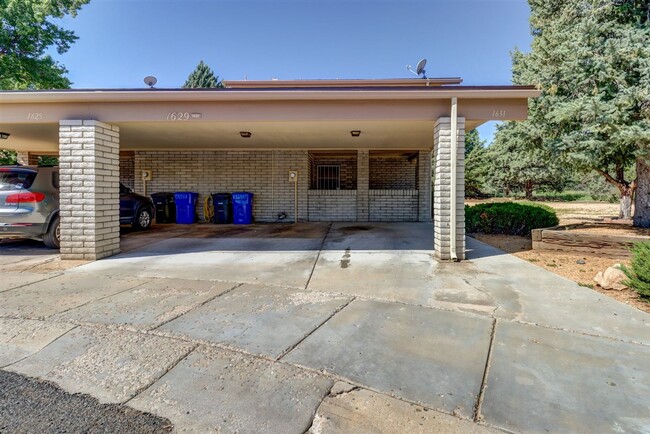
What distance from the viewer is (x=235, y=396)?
205 centimetres

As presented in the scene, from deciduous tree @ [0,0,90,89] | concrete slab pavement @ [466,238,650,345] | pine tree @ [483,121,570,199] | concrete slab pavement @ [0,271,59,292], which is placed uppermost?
deciduous tree @ [0,0,90,89]

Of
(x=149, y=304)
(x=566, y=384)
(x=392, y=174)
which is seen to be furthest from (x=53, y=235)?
(x=392, y=174)

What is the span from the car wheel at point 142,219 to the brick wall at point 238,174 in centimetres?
207

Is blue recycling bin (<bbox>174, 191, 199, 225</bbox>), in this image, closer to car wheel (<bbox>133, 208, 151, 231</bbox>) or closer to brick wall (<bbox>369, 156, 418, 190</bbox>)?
car wheel (<bbox>133, 208, 151, 231</bbox>)

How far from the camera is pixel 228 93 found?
5676 mm

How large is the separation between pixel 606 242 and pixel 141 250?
8.84m

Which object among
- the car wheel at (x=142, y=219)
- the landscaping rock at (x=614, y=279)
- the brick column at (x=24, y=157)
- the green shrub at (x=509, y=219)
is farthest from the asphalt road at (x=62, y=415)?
the brick column at (x=24, y=157)

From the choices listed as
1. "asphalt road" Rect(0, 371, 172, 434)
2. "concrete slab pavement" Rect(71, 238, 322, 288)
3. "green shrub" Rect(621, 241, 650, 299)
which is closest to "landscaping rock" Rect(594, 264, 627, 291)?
"green shrub" Rect(621, 241, 650, 299)

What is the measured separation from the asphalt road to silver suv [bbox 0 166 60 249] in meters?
→ 5.22

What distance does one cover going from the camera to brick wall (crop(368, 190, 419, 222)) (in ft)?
39.4

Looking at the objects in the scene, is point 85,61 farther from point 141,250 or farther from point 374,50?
point 374,50

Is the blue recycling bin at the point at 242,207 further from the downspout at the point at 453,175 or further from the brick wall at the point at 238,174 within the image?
the downspout at the point at 453,175

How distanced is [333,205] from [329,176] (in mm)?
2128

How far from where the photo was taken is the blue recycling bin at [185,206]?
1165cm
